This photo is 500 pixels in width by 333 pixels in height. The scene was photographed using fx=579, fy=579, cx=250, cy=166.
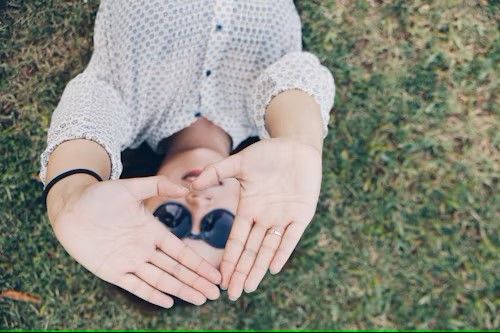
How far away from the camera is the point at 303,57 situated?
221cm

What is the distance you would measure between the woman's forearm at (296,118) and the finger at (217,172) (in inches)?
11.2

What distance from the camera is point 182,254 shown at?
5.72 feet

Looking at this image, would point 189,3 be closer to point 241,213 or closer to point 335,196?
point 241,213

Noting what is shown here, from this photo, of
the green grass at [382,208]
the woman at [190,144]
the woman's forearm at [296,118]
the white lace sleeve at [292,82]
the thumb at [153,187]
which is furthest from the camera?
the green grass at [382,208]

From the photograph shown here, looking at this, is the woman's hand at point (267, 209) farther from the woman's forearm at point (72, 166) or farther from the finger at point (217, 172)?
the woman's forearm at point (72, 166)

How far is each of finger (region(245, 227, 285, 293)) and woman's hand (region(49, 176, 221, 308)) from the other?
0.33 feet

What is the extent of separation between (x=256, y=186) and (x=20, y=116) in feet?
4.39

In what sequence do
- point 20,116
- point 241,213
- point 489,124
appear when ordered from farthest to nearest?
point 489,124 < point 20,116 < point 241,213

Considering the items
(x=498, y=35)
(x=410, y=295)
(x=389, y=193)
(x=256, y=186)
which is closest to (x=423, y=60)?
(x=498, y=35)

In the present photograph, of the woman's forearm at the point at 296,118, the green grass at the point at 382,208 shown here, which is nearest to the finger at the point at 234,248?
the woman's forearm at the point at 296,118

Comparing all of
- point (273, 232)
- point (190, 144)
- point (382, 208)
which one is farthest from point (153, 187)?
point (382, 208)

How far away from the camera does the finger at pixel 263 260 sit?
175 cm

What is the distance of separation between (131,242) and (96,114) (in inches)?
20.7

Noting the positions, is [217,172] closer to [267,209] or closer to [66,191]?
[267,209]
